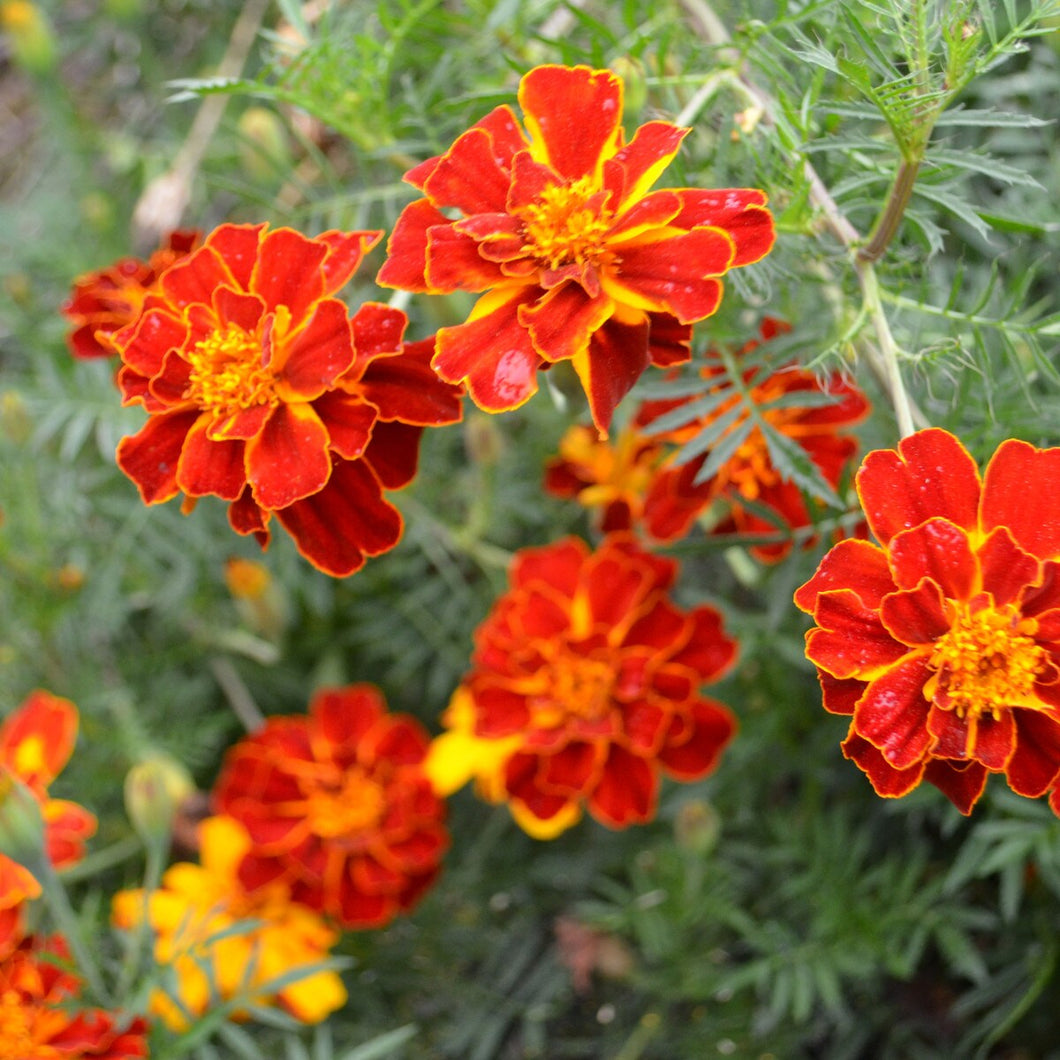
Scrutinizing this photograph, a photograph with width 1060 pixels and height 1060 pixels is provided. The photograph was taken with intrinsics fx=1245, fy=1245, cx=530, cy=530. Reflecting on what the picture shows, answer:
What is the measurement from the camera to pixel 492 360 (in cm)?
59

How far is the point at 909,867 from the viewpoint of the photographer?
1.03m

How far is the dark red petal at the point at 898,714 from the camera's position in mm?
550

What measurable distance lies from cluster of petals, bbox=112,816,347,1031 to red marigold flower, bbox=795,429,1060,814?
0.54 meters

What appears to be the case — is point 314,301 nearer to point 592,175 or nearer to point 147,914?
point 592,175

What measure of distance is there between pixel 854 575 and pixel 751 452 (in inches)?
10.7

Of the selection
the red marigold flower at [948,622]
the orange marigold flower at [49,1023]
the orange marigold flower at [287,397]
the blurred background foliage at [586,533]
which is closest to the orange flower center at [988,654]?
the red marigold flower at [948,622]

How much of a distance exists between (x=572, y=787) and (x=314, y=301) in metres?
0.44

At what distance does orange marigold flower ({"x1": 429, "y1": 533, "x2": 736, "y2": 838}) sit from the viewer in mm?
A: 956

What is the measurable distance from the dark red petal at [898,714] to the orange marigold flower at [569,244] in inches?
7.0

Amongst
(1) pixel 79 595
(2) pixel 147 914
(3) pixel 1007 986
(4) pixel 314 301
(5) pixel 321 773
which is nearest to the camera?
(4) pixel 314 301

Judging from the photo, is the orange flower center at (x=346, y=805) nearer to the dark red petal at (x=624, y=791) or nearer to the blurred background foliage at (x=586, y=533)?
the blurred background foliage at (x=586, y=533)

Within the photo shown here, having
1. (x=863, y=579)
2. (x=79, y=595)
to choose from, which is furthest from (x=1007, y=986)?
(x=79, y=595)

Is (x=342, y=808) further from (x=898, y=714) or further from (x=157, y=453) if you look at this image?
(x=898, y=714)

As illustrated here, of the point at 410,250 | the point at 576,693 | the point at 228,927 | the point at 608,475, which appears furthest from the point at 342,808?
the point at 410,250
